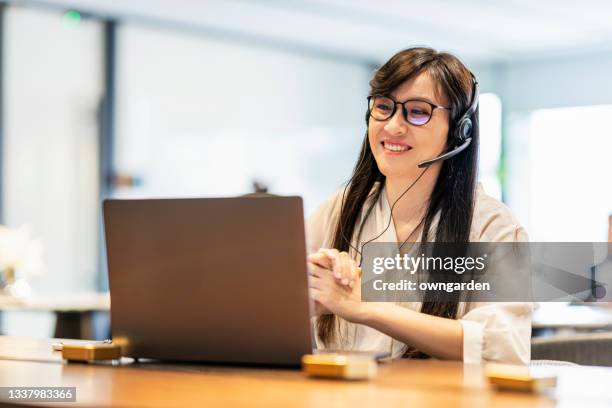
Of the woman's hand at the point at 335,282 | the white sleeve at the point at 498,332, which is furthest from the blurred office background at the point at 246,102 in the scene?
the woman's hand at the point at 335,282

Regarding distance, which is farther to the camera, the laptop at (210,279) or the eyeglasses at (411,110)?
the eyeglasses at (411,110)

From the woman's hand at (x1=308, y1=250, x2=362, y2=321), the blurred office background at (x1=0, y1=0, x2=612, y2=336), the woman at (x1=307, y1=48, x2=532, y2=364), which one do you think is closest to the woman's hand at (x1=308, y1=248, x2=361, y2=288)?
the woman's hand at (x1=308, y1=250, x2=362, y2=321)

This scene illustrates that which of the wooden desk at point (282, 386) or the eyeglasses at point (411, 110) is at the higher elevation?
the eyeglasses at point (411, 110)

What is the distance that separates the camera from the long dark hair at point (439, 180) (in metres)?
2.10

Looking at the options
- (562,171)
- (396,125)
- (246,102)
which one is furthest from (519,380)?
(562,171)

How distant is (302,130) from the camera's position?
8.23 m

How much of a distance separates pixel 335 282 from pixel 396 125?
48 centimetres

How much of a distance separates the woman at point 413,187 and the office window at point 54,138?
453cm

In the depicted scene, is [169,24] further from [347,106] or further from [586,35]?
[586,35]

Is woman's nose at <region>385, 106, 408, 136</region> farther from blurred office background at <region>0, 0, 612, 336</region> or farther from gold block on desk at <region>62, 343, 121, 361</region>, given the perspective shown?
blurred office background at <region>0, 0, 612, 336</region>

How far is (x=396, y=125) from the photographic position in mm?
2133

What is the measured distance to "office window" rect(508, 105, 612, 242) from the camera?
831cm

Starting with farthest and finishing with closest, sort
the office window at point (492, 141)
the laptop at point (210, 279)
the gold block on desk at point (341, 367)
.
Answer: the office window at point (492, 141), the laptop at point (210, 279), the gold block on desk at point (341, 367)

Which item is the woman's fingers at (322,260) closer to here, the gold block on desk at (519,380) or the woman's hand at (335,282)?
the woman's hand at (335,282)
